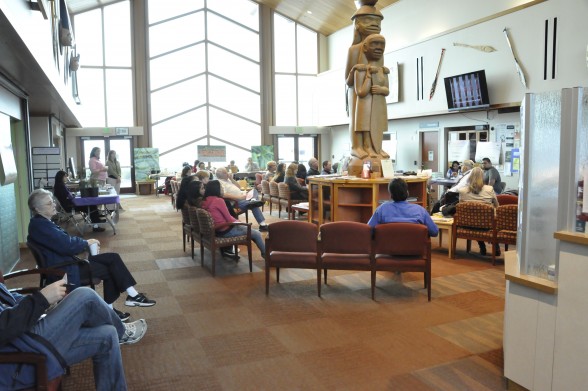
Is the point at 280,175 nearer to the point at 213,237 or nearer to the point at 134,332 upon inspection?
the point at 213,237

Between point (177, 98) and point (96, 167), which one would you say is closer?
point (96, 167)

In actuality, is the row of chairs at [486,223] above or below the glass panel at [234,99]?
below

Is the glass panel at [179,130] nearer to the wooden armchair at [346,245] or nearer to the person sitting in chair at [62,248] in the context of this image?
the wooden armchair at [346,245]

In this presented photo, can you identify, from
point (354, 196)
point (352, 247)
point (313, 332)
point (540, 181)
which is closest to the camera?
point (540, 181)

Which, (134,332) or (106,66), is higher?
(106,66)

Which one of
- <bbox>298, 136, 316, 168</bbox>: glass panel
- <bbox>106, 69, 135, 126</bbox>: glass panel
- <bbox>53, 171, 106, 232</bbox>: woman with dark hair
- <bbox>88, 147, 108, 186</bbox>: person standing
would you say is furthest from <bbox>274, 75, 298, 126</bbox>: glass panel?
<bbox>53, 171, 106, 232</bbox>: woman with dark hair

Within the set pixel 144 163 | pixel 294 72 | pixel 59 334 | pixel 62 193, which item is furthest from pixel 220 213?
pixel 294 72

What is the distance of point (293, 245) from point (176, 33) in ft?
51.4

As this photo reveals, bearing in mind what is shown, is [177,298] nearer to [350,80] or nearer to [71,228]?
[350,80]

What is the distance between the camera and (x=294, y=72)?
65.1 feet

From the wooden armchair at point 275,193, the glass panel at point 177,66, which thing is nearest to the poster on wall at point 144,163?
the glass panel at point 177,66

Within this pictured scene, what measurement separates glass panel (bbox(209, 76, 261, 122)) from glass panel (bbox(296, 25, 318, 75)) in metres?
2.36

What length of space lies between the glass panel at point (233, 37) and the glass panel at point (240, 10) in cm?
25

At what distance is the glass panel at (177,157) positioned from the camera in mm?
18578
